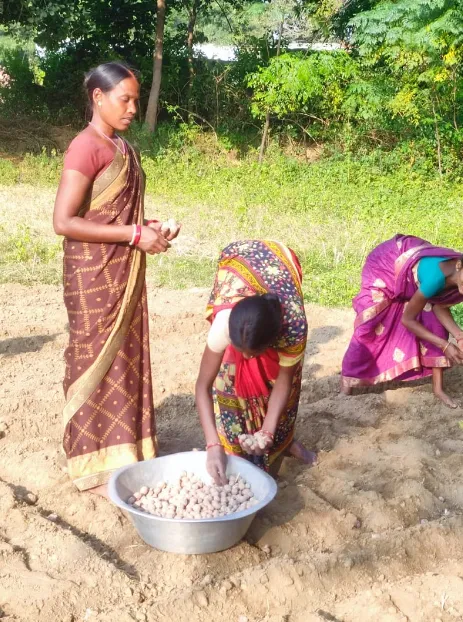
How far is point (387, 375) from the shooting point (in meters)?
4.87

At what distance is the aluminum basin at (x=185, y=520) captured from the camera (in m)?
2.78

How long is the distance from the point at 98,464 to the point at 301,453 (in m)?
1.01

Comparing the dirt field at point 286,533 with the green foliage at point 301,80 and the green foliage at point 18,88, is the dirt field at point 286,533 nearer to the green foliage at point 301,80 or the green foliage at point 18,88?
the green foliage at point 301,80

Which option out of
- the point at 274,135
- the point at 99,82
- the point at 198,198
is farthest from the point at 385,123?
the point at 99,82

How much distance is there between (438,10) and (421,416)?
8.20 metres

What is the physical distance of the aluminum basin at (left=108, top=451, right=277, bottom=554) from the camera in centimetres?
278

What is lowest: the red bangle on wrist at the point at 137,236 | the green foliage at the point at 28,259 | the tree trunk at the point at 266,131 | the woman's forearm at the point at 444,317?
the green foliage at the point at 28,259

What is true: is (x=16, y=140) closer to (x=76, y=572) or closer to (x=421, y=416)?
(x=421, y=416)

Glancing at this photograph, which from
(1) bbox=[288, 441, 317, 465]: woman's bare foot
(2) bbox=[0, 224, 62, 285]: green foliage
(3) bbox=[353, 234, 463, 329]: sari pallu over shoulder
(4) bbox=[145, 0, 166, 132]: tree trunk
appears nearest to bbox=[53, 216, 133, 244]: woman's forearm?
(1) bbox=[288, 441, 317, 465]: woman's bare foot

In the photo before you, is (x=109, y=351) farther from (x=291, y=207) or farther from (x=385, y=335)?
(x=291, y=207)

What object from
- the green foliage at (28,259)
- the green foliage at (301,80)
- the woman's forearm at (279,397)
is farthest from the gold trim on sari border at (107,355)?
the green foliage at (301,80)

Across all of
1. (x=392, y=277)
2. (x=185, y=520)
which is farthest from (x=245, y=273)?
(x=392, y=277)

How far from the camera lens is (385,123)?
13.6 m

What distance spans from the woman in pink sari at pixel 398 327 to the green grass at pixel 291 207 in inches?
66.0
